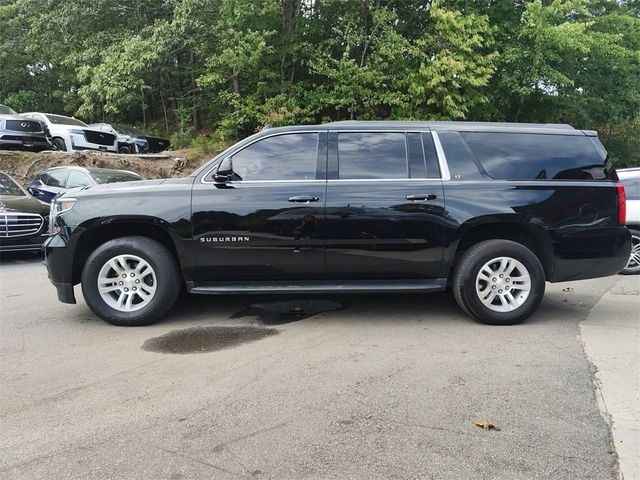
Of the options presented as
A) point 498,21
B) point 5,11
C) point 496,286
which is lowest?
point 496,286

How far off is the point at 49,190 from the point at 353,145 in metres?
9.52

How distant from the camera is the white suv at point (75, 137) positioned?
20.9 metres

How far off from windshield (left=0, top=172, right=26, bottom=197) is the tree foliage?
33.0 ft

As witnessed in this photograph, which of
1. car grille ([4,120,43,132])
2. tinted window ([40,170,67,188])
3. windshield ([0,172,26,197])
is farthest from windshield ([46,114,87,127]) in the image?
windshield ([0,172,26,197])

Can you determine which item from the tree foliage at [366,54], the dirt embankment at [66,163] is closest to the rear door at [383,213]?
the dirt embankment at [66,163]

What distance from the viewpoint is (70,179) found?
12172mm

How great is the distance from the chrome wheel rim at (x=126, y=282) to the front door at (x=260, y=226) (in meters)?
0.49

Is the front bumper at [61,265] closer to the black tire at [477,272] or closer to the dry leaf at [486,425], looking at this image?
the black tire at [477,272]

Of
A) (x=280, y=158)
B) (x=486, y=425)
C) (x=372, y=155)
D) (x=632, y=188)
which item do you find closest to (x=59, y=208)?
(x=280, y=158)

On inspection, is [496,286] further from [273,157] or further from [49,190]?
[49,190]

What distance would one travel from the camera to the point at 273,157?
17.8ft

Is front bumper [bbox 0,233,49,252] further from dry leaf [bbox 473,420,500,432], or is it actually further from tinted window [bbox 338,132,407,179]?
dry leaf [bbox 473,420,500,432]

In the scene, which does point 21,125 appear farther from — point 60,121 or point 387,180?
point 387,180

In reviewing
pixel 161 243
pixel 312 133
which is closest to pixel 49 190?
pixel 161 243
